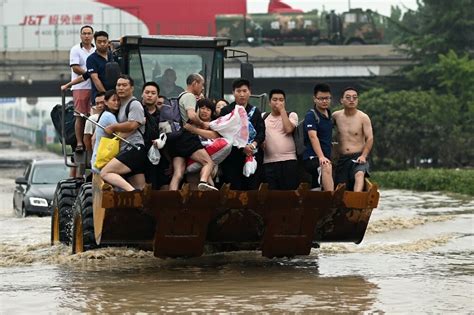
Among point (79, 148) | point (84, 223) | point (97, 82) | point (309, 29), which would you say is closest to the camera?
point (84, 223)

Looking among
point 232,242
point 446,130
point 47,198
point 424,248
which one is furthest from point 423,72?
point 232,242

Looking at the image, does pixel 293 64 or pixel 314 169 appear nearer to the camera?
pixel 314 169

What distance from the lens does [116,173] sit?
1368 centimetres

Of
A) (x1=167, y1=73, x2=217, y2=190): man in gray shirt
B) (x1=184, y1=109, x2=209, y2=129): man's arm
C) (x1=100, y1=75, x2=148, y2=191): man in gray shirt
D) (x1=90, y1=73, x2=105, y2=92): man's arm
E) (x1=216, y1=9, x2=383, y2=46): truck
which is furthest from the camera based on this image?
(x1=216, y1=9, x2=383, y2=46): truck

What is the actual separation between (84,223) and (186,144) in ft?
5.94

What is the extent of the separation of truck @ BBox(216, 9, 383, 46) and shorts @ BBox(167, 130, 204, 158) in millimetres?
47304

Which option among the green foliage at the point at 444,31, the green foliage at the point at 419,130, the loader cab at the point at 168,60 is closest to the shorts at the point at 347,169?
the loader cab at the point at 168,60

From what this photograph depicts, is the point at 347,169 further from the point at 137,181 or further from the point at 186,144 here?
the point at 137,181

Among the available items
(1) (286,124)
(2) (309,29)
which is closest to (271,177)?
(1) (286,124)

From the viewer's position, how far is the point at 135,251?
16406 millimetres

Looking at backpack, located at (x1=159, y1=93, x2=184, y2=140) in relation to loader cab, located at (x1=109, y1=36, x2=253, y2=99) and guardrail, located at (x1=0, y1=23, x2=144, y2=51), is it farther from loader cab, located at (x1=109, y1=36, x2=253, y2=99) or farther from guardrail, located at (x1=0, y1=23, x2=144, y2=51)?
guardrail, located at (x1=0, y1=23, x2=144, y2=51)

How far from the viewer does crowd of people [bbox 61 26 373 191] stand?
1387 centimetres

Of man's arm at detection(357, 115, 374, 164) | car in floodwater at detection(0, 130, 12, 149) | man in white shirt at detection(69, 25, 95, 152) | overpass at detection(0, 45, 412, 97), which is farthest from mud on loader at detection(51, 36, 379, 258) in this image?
car in floodwater at detection(0, 130, 12, 149)

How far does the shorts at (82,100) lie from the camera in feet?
56.9
